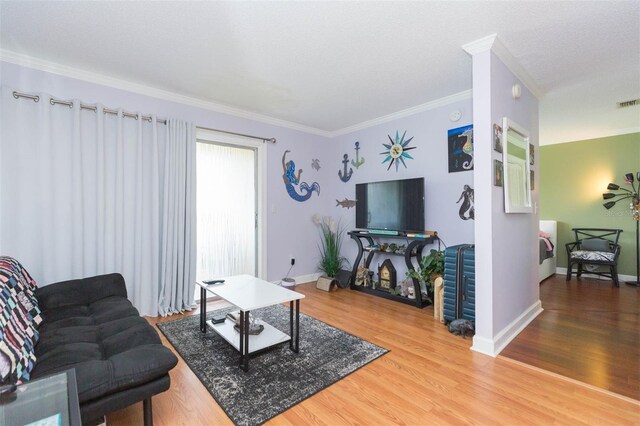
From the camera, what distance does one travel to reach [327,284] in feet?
13.3

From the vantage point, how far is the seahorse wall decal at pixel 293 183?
170 inches

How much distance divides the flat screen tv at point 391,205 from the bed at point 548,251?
90.9 inches

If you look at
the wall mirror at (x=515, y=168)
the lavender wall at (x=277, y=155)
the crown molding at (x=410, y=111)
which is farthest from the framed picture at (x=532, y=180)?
the lavender wall at (x=277, y=155)

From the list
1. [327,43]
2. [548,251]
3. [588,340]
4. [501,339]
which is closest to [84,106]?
[327,43]

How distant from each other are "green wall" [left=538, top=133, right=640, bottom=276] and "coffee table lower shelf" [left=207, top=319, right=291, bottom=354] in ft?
14.0

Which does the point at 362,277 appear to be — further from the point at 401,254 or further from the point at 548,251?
the point at 548,251

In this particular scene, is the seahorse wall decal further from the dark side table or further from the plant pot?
the dark side table

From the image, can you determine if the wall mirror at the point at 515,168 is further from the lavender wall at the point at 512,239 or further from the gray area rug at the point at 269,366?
the gray area rug at the point at 269,366

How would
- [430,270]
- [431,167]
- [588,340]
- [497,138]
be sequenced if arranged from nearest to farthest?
[497,138], [588,340], [430,270], [431,167]

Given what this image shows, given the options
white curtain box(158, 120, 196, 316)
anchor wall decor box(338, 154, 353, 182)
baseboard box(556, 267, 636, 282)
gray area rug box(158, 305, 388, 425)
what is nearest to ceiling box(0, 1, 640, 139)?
white curtain box(158, 120, 196, 316)

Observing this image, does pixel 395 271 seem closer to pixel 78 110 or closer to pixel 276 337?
pixel 276 337

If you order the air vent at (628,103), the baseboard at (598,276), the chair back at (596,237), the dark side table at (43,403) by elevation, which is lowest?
the baseboard at (598,276)

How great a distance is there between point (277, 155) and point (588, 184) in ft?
16.8

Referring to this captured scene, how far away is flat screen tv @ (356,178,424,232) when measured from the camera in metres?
3.51
